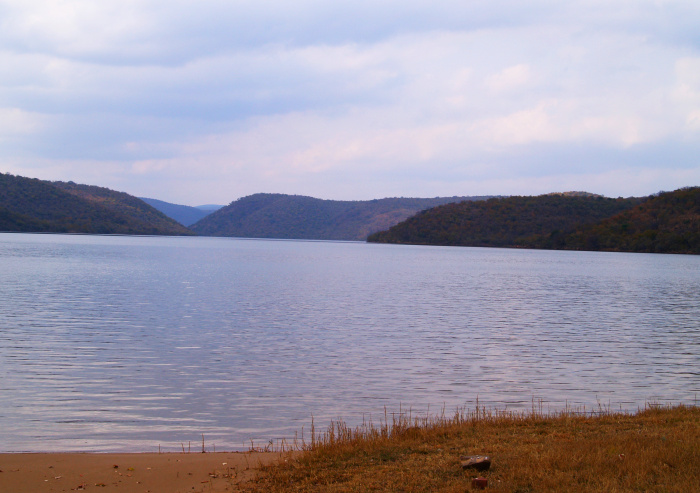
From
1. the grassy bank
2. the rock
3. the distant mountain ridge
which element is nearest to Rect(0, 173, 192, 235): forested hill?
the distant mountain ridge

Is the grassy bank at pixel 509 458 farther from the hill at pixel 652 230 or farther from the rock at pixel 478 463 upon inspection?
the hill at pixel 652 230

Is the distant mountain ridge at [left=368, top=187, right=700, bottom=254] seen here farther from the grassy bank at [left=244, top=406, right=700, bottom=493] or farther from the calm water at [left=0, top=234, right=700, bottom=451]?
the grassy bank at [left=244, top=406, right=700, bottom=493]

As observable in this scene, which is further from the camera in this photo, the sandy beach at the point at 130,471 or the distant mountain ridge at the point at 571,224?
the distant mountain ridge at the point at 571,224

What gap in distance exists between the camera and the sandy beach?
7.94 metres

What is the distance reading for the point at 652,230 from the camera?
13638cm

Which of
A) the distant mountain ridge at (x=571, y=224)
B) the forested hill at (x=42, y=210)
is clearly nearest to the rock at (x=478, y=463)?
the distant mountain ridge at (x=571, y=224)

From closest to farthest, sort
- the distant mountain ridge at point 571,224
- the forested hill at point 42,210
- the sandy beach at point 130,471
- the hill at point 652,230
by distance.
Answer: the sandy beach at point 130,471 → the hill at point 652,230 → the distant mountain ridge at point 571,224 → the forested hill at point 42,210

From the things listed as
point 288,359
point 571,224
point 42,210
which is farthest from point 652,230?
point 42,210

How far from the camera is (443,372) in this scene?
1684 cm

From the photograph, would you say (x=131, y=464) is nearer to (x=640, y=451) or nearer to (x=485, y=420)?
(x=485, y=420)

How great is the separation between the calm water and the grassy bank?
2.60 meters

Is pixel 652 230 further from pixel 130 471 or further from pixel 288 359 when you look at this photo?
pixel 130 471

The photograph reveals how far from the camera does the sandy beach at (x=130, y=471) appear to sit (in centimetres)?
794

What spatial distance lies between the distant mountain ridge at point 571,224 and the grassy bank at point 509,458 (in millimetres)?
131287
